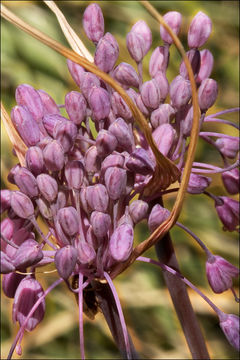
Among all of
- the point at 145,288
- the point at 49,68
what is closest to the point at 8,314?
the point at 145,288

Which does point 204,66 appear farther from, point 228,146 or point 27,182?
point 27,182

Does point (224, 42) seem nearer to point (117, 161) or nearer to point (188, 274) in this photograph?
point (188, 274)

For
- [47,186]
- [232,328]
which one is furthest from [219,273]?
[47,186]

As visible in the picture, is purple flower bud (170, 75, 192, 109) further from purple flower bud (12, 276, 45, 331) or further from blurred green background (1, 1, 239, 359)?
blurred green background (1, 1, 239, 359)

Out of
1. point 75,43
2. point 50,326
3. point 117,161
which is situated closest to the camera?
point 117,161

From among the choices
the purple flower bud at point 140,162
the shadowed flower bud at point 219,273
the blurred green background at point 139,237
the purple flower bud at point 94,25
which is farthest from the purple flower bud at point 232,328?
the blurred green background at point 139,237

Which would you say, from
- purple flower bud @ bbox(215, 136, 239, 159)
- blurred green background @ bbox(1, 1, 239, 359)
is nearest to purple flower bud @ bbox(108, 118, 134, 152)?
purple flower bud @ bbox(215, 136, 239, 159)

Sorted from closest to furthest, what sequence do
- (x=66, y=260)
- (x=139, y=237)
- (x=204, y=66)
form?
(x=66, y=260), (x=204, y=66), (x=139, y=237)
